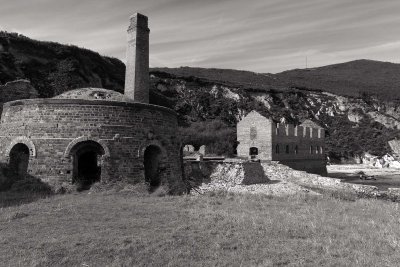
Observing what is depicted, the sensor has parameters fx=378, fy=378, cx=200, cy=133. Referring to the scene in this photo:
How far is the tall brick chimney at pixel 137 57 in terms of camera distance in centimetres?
2023

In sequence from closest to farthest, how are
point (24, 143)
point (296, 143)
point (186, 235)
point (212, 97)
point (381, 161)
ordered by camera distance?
Answer: point (186, 235) → point (24, 143) → point (296, 143) → point (381, 161) → point (212, 97)

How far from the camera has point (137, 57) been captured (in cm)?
2059

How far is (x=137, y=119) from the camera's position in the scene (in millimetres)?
15062

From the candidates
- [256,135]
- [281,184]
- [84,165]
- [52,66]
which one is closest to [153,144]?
[84,165]

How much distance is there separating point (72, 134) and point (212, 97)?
5710cm

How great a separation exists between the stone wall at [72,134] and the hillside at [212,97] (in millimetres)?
7846

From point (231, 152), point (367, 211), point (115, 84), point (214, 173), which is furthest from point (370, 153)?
point (367, 211)

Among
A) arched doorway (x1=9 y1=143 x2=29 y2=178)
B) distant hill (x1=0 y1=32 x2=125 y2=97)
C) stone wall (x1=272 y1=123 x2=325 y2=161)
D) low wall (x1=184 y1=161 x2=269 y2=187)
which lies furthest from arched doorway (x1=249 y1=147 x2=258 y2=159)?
arched doorway (x1=9 y1=143 x2=29 y2=178)

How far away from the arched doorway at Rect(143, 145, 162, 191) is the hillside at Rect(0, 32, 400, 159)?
10.1 m

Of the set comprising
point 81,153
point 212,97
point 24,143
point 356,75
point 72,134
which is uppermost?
point 356,75

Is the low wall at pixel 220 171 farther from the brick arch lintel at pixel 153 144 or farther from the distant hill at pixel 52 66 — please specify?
the distant hill at pixel 52 66

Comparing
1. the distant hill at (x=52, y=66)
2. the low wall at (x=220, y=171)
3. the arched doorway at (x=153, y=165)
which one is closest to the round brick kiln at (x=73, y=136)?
the arched doorway at (x=153, y=165)

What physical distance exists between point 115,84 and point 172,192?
3759cm

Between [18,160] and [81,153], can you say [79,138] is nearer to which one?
[81,153]
